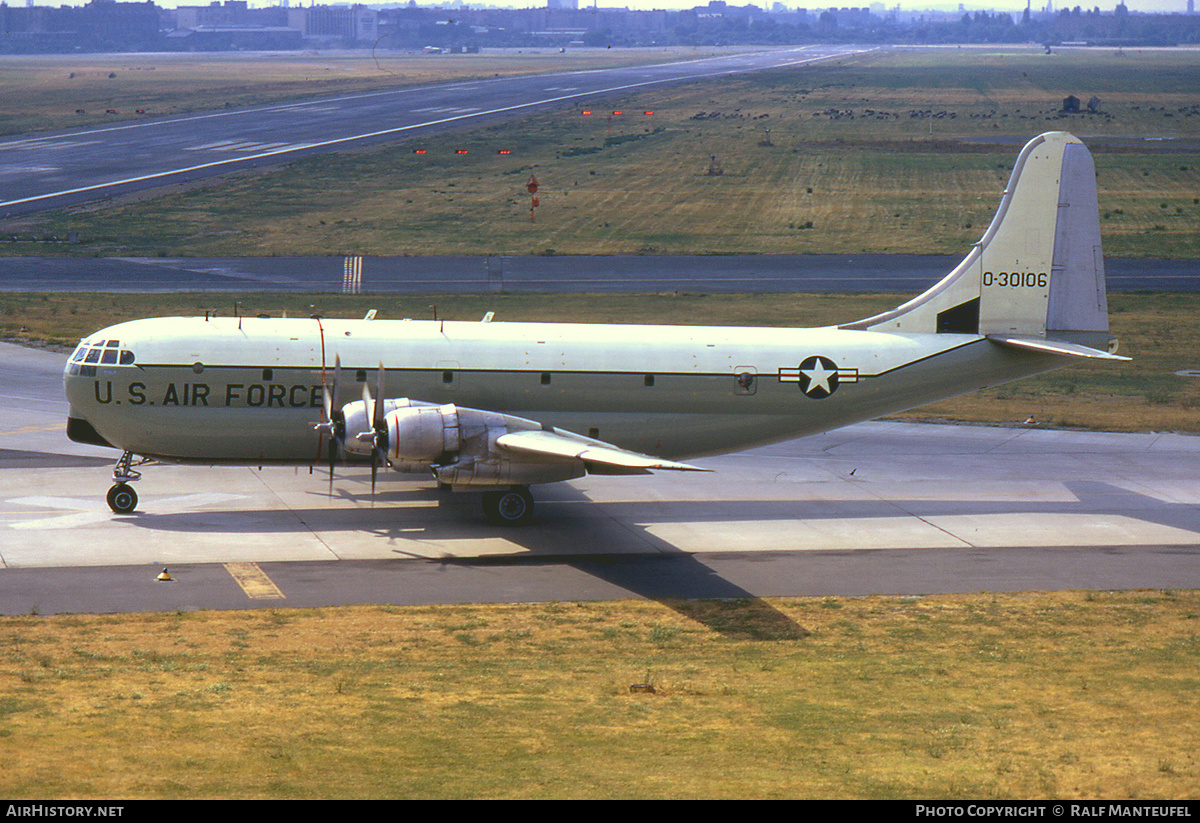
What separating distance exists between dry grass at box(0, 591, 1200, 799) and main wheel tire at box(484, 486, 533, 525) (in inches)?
228

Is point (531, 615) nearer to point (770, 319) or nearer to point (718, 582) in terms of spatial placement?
point (718, 582)

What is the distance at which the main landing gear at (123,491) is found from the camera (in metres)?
31.2

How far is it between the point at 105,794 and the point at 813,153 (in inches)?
4718

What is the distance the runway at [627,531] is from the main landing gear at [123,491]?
43 cm

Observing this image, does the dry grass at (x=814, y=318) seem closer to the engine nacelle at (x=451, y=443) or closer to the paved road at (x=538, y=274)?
the paved road at (x=538, y=274)

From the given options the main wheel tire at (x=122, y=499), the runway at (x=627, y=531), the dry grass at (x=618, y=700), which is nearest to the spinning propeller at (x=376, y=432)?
the runway at (x=627, y=531)

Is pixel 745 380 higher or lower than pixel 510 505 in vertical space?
higher

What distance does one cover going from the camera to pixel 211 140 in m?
128

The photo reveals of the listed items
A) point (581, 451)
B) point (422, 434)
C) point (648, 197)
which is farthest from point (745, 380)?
point (648, 197)

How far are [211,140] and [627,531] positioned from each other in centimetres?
10909

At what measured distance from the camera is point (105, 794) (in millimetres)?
15492

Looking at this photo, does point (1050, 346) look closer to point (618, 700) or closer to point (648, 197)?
point (618, 700)

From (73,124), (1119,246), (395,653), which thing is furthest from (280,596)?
(73,124)

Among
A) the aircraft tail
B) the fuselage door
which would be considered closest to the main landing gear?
the fuselage door
